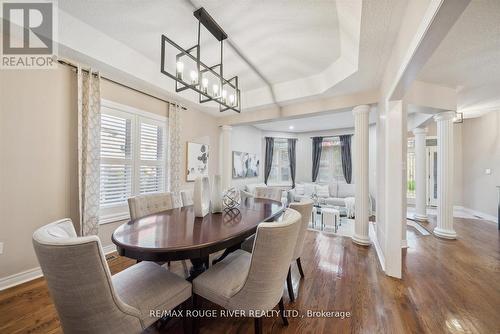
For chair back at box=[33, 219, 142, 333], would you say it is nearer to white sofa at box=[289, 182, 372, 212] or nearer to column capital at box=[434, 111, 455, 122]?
column capital at box=[434, 111, 455, 122]

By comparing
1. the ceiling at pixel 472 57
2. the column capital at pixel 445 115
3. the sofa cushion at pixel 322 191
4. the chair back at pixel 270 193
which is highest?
the ceiling at pixel 472 57

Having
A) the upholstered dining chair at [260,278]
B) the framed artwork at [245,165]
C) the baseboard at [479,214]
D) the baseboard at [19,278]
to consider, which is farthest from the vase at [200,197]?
the baseboard at [479,214]

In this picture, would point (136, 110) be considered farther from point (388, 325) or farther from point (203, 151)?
point (388, 325)

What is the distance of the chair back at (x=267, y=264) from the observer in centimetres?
106

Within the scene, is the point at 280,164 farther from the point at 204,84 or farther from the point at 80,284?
the point at 80,284

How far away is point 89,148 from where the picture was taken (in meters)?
2.29

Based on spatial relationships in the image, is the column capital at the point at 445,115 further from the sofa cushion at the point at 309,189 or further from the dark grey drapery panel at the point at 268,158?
the dark grey drapery panel at the point at 268,158

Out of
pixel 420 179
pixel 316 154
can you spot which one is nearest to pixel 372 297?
pixel 420 179

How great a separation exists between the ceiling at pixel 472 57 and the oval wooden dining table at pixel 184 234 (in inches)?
101

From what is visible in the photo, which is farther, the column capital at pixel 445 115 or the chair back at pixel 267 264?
the column capital at pixel 445 115

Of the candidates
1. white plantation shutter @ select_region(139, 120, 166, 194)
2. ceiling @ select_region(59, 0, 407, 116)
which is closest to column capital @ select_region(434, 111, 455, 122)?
ceiling @ select_region(59, 0, 407, 116)

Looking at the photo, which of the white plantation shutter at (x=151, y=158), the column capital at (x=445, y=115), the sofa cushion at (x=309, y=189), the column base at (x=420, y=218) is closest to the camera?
the white plantation shutter at (x=151, y=158)

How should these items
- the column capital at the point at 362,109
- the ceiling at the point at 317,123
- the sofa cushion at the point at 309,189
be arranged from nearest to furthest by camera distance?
the column capital at the point at 362,109, the ceiling at the point at 317,123, the sofa cushion at the point at 309,189

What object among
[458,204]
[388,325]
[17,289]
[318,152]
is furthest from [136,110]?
[458,204]
